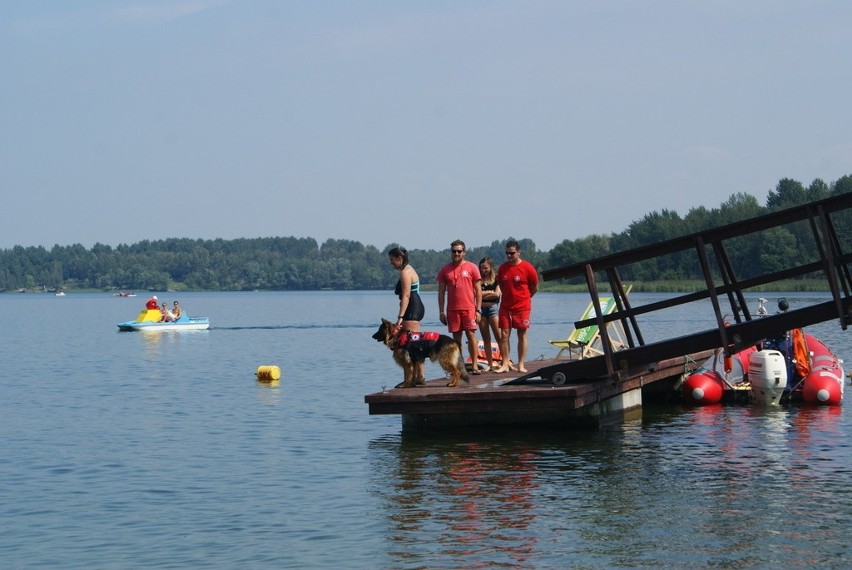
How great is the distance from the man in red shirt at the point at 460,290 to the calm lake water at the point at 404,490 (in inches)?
64.0

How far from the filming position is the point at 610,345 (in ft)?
53.7

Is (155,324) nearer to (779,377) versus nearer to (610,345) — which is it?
(779,377)

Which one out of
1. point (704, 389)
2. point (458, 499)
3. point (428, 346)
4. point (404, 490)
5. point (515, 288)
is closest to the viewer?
point (458, 499)

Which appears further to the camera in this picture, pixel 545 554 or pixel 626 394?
pixel 626 394

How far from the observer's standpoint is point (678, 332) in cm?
4934

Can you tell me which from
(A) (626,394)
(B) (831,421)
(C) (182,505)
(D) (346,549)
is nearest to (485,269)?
(A) (626,394)

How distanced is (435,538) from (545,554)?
1132 millimetres

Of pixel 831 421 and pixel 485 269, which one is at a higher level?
pixel 485 269

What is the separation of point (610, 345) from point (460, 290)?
2.22 meters

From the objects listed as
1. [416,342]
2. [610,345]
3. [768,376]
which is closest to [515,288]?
[610,345]

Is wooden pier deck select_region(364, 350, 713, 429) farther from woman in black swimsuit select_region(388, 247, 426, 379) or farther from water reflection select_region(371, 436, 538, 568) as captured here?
woman in black swimsuit select_region(388, 247, 426, 379)

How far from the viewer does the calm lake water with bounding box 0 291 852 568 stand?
10.6 m

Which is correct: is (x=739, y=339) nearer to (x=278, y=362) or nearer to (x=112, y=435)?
(x=112, y=435)

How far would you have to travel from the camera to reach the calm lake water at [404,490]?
34.7ft
